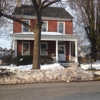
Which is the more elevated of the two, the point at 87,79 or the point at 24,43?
the point at 24,43

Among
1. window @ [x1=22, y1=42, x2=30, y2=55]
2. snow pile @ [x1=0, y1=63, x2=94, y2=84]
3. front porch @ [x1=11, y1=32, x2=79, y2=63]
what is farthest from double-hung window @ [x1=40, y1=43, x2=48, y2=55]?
snow pile @ [x1=0, y1=63, x2=94, y2=84]

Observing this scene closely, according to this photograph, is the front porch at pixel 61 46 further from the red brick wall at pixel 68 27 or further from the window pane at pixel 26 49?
the red brick wall at pixel 68 27

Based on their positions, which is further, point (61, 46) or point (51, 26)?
point (51, 26)

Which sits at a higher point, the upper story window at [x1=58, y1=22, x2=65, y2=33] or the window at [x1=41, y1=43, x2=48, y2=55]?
the upper story window at [x1=58, y1=22, x2=65, y2=33]

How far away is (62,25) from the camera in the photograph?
29.1m

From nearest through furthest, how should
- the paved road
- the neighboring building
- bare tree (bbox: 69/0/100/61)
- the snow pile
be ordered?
the paved road, the snow pile, the neighboring building, bare tree (bbox: 69/0/100/61)

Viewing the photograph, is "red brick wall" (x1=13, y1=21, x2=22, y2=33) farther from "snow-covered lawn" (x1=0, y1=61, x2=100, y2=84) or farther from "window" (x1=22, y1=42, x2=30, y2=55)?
"snow-covered lawn" (x1=0, y1=61, x2=100, y2=84)

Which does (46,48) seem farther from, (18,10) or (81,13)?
(81,13)

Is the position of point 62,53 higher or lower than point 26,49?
lower

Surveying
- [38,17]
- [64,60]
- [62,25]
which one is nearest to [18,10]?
[62,25]

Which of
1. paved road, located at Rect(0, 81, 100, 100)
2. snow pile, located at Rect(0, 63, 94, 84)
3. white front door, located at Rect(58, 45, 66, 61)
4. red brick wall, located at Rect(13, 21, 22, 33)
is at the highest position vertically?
red brick wall, located at Rect(13, 21, 22, 33)

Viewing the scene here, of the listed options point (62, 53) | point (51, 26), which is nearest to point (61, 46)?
point (62, 53)

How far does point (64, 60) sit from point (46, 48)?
9.75 feet

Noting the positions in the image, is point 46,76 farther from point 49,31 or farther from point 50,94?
point 49,31
